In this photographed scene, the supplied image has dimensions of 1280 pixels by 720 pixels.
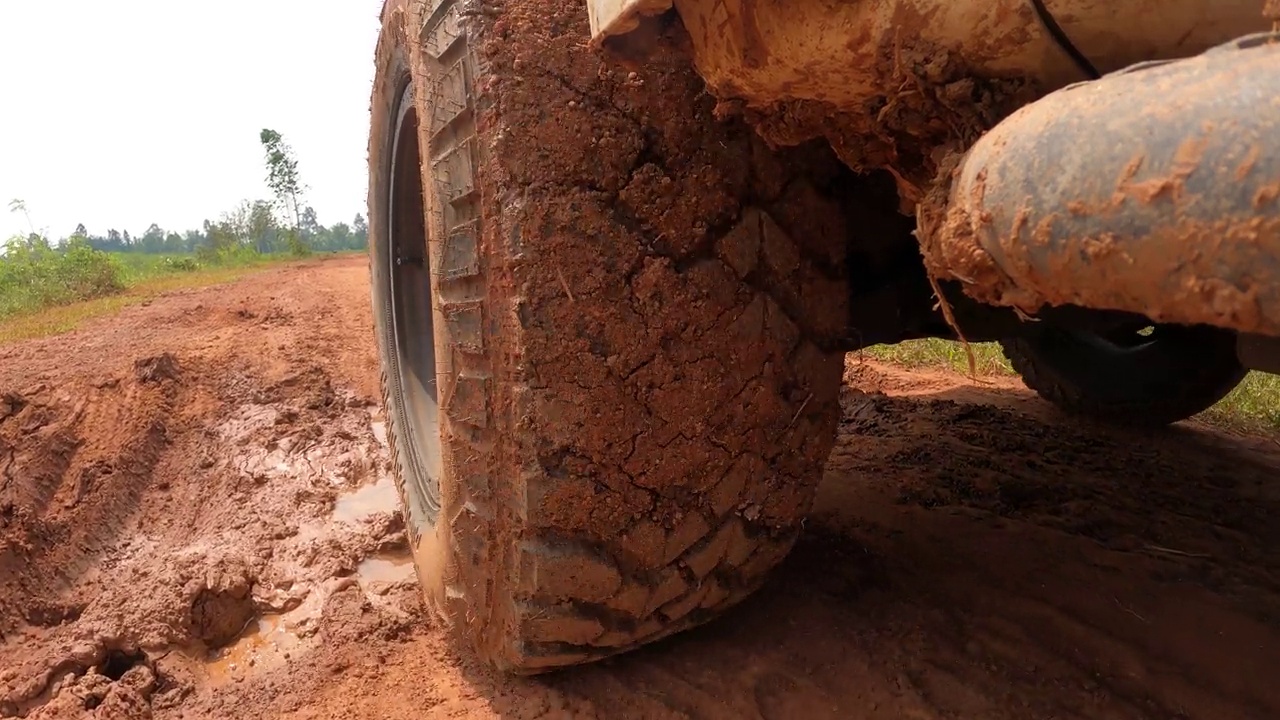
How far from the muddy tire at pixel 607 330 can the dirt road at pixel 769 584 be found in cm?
20

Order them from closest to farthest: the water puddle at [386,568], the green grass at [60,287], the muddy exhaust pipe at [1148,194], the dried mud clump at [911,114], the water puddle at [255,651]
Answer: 1. the muddy exhaust pipe at [1148,194]
2. the dried mud clump at [911,114]
3. the water puddle at [255,651]
4. the water puddle at [386,568]
5. the green grass at [60,287]

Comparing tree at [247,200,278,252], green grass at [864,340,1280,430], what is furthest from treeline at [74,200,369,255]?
green grass at [864,340,1280,430]

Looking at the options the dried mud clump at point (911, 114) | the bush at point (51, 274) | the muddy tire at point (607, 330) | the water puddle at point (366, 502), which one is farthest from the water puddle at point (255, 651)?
the bush at point (51, 274)

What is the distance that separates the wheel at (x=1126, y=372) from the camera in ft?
8.48

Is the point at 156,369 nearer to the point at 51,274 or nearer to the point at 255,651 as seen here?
the point at 255,651

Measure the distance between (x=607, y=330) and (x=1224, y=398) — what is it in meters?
2.85

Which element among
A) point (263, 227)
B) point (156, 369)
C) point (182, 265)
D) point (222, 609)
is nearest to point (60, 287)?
point (182, 265)

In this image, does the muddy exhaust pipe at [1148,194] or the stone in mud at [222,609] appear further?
the stone in mud at [222,609]

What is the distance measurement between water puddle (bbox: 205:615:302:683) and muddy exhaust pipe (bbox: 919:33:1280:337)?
6.07 ft

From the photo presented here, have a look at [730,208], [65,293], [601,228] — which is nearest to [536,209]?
[601,228]

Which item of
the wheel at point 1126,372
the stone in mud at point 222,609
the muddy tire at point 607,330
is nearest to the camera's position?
the muddy tire at point 607,330

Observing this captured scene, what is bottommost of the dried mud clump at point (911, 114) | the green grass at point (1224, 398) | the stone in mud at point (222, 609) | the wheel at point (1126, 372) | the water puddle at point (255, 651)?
the water puddle at point (255, 651)

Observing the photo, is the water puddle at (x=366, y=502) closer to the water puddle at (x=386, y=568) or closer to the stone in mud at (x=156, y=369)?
the water puddle at (x=386, y=568)

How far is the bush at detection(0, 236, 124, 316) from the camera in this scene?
10.6 meters
